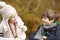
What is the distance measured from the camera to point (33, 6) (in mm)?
6184

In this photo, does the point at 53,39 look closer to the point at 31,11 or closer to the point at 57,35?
the point at 57,35

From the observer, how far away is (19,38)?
347 cm

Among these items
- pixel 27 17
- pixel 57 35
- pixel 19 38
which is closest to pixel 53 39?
pixel 57 35

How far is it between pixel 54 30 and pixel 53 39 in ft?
0.43

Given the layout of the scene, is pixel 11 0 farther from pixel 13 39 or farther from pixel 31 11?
pixel 13 39

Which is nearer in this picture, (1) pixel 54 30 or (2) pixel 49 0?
(1) pixel 54 30

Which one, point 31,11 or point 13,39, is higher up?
point 31,11

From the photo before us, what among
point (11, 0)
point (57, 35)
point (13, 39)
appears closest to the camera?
point (13, 39)

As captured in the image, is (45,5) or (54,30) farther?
(45,5)

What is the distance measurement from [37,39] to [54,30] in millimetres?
322

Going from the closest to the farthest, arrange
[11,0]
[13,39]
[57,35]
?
[13,39], [57,35], [11,0]

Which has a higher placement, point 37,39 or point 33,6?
point 33,6

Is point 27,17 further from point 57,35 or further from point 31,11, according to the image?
point 57,35

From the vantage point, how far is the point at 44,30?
393cm
